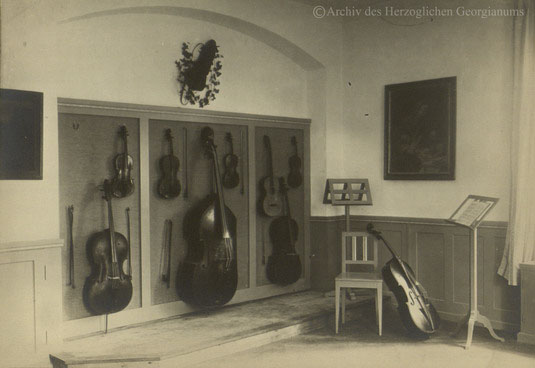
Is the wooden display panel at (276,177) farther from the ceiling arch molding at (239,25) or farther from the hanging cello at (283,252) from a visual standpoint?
the ceiling arch molding at (239,25)

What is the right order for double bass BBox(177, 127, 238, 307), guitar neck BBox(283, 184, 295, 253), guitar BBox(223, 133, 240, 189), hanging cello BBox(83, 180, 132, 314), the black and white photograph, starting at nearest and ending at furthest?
the black and white photograph < hanging cello BBox(83, 180, 132, 314) < double bass BBox(177, 127, 238, 307) < guitar BBox(223, 133, 240, 189) < guitar neck BBox(283, 184, 295, 253)

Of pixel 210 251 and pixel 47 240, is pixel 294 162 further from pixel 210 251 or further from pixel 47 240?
pixel 47 240

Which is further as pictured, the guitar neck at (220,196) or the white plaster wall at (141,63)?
the guitar neck at (220,196)

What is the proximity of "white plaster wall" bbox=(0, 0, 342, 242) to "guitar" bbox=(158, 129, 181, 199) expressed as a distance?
1.61 feet

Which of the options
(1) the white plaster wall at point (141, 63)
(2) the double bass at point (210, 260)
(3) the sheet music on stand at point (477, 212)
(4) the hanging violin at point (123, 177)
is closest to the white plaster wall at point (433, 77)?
(1) the white plaster wall at point (141, 63)

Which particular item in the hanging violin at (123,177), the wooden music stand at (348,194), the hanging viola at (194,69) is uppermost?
the hanging viola at (194,69)

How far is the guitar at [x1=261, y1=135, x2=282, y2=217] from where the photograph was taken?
5.88 metres

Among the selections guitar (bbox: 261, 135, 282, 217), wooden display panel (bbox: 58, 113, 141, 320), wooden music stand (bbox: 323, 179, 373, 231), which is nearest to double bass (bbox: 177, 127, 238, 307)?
wooden display panel (bbox: 58, 113, 141, 320)

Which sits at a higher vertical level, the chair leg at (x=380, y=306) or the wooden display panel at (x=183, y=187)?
the wooden display panel at (x=183, y=187)

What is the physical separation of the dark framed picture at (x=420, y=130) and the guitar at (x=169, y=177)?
2252 mm

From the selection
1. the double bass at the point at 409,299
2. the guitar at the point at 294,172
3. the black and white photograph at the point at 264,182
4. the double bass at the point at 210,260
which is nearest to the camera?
the black and white photograph at the point at 264,182

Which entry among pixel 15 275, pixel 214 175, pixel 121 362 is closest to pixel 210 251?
pixel 214 175

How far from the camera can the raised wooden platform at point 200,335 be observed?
13.2 feet

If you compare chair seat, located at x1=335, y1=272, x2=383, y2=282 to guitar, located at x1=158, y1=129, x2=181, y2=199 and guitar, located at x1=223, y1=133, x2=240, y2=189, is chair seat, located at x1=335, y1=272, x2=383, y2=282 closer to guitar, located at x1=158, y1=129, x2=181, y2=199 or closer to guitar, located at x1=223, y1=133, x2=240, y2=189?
guitar, located at x1=223, y1=133, x2=240, y2=189
